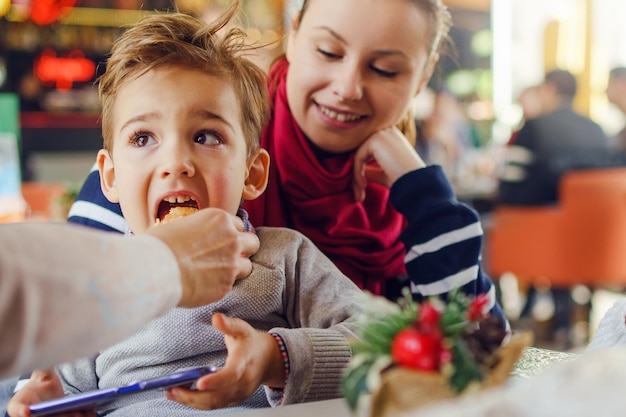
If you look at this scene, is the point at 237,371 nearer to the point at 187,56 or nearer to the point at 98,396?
the point at 98,396

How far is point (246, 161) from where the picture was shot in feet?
4.39

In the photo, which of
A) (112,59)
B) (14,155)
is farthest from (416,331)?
(14,155)

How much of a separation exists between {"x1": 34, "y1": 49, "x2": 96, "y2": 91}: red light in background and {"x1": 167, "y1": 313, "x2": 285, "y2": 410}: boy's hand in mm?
7367

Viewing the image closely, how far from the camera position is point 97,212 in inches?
59.8

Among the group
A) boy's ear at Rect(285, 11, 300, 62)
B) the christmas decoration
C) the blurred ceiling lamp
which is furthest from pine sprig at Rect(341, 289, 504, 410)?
the blurred ceiling lamp

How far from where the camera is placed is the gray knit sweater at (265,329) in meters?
1.05

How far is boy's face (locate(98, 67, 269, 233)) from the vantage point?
1188 millimetres

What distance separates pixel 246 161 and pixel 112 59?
0.27m

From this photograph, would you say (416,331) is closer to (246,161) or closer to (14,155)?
(246,161)

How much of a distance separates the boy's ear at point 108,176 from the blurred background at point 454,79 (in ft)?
6.77

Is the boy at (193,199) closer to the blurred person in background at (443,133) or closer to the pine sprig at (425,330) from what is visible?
the pine sprig at (425,330)

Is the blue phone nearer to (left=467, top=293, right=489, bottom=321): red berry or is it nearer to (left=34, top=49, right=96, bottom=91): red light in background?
(left=467, top=293, right=489, bottom=321): red berry

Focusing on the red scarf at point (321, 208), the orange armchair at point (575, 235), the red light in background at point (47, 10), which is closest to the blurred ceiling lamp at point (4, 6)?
the red light in background at point (47, 10)

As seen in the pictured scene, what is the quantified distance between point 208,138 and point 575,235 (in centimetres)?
427
